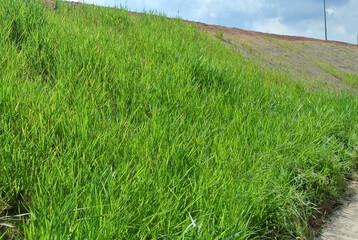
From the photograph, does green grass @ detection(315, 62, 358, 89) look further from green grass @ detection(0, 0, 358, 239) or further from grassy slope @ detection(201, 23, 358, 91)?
green grass @ detection(0, 0, 358, 239)

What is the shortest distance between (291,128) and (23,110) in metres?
2.40

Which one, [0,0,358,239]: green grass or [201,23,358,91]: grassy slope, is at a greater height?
[201,23,358,91]: grassy slope

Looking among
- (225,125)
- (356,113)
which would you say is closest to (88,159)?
(225,125)

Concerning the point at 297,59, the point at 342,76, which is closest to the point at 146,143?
the point at 297,59

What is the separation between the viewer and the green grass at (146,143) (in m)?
1.73

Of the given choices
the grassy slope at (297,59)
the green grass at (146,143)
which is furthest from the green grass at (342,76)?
the green grass at (146,143)

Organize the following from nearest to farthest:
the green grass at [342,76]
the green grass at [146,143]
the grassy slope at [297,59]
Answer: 1. the green grass at [146,143]
2. the grassy slope at [297,59]
3. the green grass at [342,76]

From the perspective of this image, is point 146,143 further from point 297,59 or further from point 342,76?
point 342,76

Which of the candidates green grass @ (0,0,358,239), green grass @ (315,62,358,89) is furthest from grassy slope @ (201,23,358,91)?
green grass @ (0,0,358,239)

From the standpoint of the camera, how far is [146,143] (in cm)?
227

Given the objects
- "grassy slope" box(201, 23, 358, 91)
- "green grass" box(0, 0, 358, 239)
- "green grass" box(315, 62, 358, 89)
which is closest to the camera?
"green grass" box(0, 0, 358, 239)

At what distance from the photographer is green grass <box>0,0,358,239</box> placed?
173 cm

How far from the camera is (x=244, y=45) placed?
Result: 7203mm

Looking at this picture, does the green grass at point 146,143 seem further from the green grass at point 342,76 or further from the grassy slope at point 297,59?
the green grass at point 342,76
